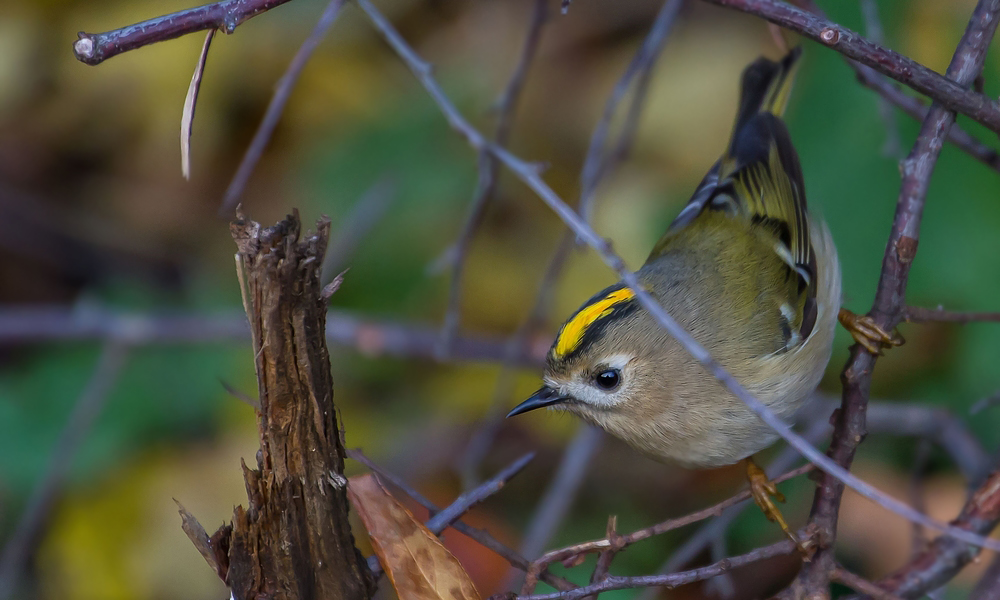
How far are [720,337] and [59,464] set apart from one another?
1863mm

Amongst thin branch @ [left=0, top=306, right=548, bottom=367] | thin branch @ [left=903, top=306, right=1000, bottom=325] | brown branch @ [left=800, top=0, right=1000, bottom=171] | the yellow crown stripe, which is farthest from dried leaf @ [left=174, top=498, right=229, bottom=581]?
thin branch @ [left=0, top=306, right=548, bottom=367]

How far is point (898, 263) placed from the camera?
1.38m

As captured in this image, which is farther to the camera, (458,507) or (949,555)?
(949,555)

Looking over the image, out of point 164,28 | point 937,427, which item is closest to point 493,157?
point 164,28

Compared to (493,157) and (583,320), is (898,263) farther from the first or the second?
(493,157)

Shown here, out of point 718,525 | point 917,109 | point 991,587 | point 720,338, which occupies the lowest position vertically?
point 991,587

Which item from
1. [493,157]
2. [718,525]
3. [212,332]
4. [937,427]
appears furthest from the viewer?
[212,332]

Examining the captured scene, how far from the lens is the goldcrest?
182 cm

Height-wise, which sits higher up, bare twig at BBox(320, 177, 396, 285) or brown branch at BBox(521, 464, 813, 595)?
bare twig at BBox(320, 177, 396, 285)

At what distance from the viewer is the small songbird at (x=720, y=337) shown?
5.94 ft

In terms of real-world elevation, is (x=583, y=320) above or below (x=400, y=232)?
below

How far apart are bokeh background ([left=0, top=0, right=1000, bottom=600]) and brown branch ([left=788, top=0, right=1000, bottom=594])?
1084mm

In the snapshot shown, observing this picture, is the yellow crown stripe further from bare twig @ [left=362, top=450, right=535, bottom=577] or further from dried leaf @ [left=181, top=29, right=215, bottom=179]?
dried leaf @ [left=181, top=29, right=215, bottom=179]

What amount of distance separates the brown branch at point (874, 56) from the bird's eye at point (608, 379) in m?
0.82
